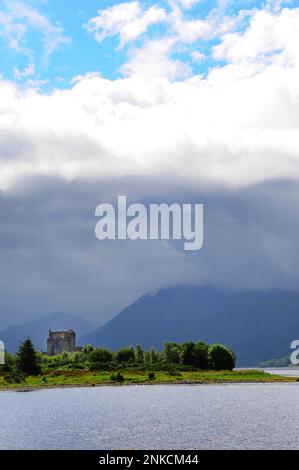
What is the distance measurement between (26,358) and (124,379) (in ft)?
95.1

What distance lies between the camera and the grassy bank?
165m

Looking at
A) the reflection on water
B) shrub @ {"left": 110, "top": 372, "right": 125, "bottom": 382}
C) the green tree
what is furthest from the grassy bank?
the reflection on water

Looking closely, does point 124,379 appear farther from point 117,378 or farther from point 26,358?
point 26,358

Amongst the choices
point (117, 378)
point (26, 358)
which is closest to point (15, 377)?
point (26, 358)

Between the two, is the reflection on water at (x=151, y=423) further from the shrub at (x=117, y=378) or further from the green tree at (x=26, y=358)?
the green tree at (x=26, y=358)

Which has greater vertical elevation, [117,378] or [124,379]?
[117,378]

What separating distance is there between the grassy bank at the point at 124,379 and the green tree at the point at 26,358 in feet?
12.0

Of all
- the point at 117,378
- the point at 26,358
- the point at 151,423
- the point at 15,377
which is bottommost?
the point at 117,378

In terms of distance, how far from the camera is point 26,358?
181 metres

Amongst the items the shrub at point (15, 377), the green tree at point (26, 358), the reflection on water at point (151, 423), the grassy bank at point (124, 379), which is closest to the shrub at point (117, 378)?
the grassy bank at point (124, 379)

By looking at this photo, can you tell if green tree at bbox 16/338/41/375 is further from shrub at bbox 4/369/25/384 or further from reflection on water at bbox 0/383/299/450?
reflection on water at bbox 0/383/299/450

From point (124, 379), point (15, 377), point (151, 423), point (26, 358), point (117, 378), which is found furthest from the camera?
point (26, 358)

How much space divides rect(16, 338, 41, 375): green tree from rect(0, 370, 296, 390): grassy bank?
3.65 m
